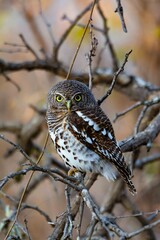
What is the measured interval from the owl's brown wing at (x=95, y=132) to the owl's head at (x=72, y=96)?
0.09 meters

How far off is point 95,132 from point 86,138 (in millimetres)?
77

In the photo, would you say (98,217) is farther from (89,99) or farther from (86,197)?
(89,99)

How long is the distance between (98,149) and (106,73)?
127 cm

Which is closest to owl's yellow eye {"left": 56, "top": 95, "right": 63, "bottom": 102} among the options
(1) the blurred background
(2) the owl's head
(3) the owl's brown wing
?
(2) the owl's head

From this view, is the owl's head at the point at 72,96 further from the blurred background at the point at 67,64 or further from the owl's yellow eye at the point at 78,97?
the blurred background at the point at 67,64

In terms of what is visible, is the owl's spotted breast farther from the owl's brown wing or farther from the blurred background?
the blurred background

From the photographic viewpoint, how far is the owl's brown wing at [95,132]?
4.00m

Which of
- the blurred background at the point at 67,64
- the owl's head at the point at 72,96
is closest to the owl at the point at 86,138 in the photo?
the owl's head at the point at 72,96

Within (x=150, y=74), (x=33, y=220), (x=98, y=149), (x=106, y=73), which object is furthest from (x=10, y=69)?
(x=33, y=220)

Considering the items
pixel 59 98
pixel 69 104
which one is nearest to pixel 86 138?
pixel 69 104

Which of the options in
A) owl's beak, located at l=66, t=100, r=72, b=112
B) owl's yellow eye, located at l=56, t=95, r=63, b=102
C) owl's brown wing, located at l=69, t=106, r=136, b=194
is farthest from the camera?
owl's yellow eye, located at l=56, t=95, r=63, b=102

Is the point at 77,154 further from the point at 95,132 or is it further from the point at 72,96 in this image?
the point at 72,96

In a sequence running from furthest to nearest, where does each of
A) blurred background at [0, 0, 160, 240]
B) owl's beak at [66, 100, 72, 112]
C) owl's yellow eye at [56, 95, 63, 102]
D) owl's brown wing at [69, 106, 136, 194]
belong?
1. blurred background at [0, 0, 160, 240]
2. owl's yellow eye at [56, 95, 63, 102]
3. owl's beak at [66, 100, 72, 112]
4. owl's brown wing at [69, 106, 136, 194]

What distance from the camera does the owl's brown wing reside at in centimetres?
400
